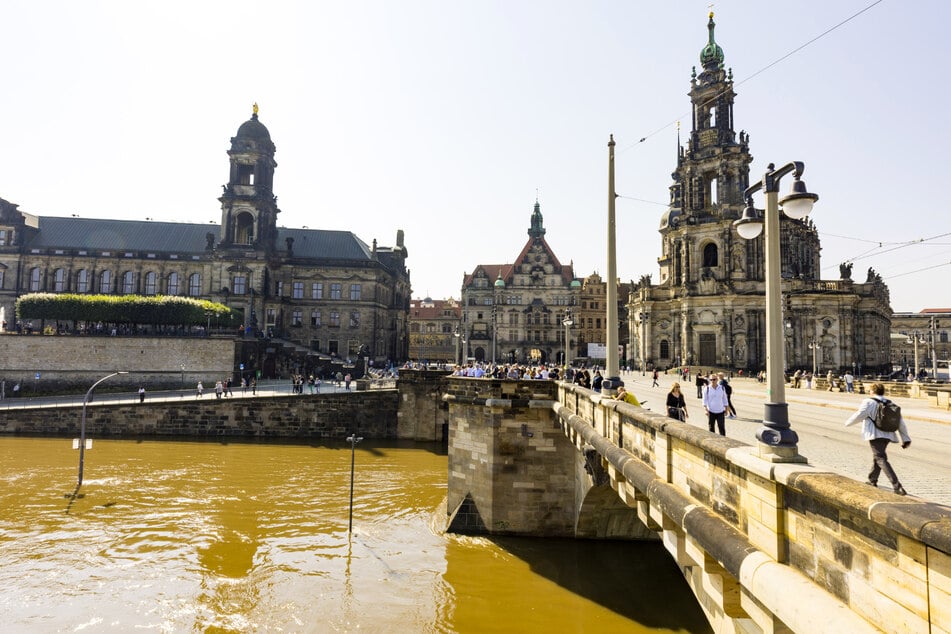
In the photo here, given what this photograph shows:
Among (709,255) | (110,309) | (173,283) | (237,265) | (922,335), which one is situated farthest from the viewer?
(922,335)

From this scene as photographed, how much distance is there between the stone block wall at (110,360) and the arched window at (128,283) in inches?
680

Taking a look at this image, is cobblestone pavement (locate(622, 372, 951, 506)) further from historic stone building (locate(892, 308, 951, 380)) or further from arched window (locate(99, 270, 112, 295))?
historic stone building (locate(892, 308, 951, 380))

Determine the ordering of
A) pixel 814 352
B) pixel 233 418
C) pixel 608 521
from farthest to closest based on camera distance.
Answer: pixel 814 352 < pixel 233 418 < pixel 608 521

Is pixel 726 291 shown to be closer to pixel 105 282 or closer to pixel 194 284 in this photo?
pixel 194 284

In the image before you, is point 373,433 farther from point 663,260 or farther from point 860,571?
point 663,260

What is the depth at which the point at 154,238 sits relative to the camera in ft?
209

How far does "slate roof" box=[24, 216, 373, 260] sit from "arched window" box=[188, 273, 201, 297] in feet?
9.44

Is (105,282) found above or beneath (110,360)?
above

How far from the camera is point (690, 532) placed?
633cm

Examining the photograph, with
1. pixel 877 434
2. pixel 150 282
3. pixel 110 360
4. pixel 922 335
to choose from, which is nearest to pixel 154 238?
pixel 150 282

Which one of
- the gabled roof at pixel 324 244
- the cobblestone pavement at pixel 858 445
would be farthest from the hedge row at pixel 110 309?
the cobblestone pavement at pixel 858 445

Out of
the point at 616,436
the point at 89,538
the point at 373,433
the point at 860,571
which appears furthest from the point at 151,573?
the point at 373,433

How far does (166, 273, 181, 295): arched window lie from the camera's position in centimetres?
6091

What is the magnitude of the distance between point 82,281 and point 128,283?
15.8ft
